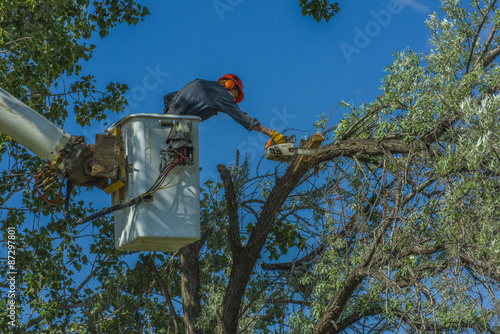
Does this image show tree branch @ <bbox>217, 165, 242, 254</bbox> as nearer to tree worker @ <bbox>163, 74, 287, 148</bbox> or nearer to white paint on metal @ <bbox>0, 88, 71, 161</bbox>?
tree worker @ <bbox>163, 74, 287, 148</bbox>

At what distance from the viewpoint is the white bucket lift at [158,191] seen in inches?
283

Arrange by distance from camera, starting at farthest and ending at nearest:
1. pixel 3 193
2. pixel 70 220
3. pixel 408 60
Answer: pixel 3 193 < pixel 408 60 < pixel 70 220

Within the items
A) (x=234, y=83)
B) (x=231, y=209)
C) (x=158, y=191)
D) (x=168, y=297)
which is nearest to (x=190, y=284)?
(x=168, y=297)

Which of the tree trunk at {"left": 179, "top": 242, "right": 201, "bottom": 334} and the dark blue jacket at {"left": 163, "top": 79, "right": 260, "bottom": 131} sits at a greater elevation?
the dark blue jacket at {"left": 163, "top": 79, "right": 260, "bottom": 131}

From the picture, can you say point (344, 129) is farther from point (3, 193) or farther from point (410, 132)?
point (3, 193)

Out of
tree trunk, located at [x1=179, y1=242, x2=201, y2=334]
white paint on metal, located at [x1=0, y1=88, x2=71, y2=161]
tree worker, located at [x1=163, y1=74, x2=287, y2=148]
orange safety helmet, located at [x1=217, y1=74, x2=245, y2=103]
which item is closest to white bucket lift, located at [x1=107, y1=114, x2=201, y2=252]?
white paint on metal, located at [x1=0, y1=88, x2=71, y2=161]

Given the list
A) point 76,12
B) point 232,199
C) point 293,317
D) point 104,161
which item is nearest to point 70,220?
point 104,161

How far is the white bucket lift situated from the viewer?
7199 mm

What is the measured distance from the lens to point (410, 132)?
8.28 metres

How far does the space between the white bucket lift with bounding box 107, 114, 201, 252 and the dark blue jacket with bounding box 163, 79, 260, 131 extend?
954mm

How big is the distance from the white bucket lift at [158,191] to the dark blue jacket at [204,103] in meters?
0.95

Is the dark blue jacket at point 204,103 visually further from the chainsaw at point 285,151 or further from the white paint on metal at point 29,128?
the white paint on metal at point 29,128

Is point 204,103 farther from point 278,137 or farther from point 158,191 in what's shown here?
point 158,191

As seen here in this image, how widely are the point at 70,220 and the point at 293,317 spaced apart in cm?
276
